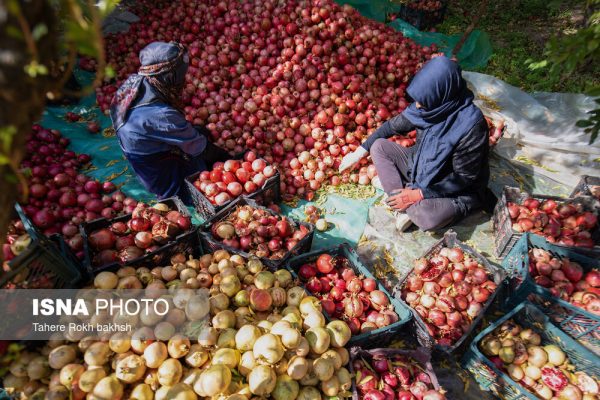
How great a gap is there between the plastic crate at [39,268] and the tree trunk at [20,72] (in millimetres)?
1406

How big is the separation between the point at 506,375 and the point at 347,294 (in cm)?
129

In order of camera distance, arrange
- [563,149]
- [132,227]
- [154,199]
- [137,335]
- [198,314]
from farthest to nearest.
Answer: [563,149]
[154,199]
[132,227]
[198,314]
[137,335]

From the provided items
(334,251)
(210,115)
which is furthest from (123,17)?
(334,251)

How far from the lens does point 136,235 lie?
303cm

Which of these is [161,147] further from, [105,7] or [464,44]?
[464,44]

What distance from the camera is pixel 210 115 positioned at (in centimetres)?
469

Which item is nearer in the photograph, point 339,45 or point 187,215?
point 187,215

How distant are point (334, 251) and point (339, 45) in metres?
3.36

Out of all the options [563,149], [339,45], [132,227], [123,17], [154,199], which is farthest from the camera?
[123,17]

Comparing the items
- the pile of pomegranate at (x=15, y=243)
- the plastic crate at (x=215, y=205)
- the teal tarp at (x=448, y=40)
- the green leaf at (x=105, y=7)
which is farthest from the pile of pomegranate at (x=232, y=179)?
the teal tarp at (x=448, y=40)

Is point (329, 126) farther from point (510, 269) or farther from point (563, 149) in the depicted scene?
point (563, 149)

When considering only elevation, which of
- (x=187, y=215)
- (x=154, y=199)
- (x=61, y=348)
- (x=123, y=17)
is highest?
(x=123, y=17)

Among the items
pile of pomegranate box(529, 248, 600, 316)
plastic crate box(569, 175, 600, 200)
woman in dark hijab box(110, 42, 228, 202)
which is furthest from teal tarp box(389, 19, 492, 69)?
woman in dark hijab box(110, 42, 228, 202)

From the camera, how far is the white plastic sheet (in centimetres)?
460
